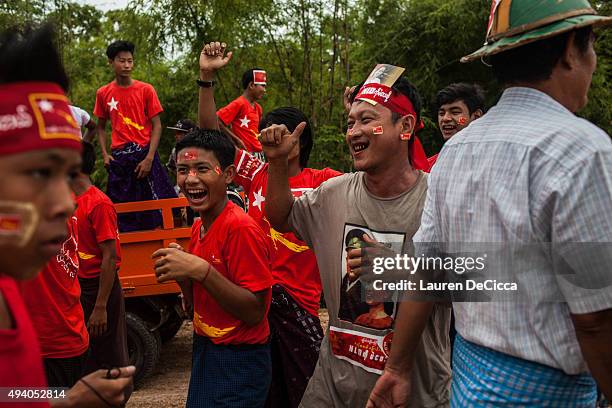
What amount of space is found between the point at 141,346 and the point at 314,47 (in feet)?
16.2

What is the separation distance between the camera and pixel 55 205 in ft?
5.16

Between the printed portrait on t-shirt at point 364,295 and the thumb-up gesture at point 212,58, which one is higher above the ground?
the thumb-up gesture at point 212,58

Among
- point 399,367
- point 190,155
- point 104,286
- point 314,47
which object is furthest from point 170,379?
point 314,47

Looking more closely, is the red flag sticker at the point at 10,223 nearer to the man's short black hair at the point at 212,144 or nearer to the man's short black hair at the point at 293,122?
the man's short black hair at the point at 212,144

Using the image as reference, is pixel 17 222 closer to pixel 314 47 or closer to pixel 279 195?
pixel 279 195

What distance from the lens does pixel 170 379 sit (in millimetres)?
6605

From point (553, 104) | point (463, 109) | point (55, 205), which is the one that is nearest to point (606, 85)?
point (463, 109)

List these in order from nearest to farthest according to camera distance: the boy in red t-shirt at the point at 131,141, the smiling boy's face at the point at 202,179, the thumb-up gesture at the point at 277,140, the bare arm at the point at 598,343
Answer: the bare arm at the point at 598,343
the thumb-up gesture at the point at 277,140
the smiling boy's face at the point at 202,179
the boy in red t-shirt at the point at 131,141

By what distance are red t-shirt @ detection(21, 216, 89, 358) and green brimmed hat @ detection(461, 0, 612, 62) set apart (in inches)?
98.3

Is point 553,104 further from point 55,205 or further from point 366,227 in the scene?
point 55,205

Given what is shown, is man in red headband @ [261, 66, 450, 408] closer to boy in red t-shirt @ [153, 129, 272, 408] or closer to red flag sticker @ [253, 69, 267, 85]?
boy in red t-shirt @ [153, 129, 272, 408]

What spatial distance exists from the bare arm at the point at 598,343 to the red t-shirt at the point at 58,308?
2.66 metres

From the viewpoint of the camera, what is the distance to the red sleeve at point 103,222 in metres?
4.52

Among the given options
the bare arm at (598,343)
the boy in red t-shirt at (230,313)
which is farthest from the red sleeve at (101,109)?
the bare arm at (598,343)
